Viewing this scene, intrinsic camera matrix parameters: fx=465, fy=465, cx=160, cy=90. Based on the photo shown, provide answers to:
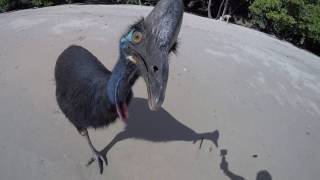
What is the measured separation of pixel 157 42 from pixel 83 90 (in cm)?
143

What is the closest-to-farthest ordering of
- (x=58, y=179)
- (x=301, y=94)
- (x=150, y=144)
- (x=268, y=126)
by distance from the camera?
1. (x=58, y=179)
2. (x=150, y=144)
3. (x=268, y=126)
4. (x=301, y=94)

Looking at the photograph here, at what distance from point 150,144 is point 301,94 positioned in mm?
2916

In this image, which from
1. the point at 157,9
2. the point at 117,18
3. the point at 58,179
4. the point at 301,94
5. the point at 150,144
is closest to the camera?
the point at 157,9

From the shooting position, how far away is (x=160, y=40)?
8.81ft

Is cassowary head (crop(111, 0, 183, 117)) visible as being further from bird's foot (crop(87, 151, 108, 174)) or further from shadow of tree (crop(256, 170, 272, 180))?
shadow of tree (crop(256, 170, 272, 180))

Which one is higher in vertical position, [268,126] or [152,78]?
[152,78]

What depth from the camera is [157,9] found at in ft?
8.82

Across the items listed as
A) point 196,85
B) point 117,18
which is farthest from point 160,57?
point 117,18

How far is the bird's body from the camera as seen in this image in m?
3.61

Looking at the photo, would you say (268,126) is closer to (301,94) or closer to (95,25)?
(301,94)

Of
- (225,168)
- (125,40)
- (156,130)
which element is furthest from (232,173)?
(125,40)

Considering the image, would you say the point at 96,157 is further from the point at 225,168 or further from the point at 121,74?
the point at 121,74

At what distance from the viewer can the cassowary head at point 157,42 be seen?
2.64 meters

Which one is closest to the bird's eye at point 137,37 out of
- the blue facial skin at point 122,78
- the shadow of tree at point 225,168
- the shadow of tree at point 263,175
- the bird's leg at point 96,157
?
the blue facial skin at point 122,78
